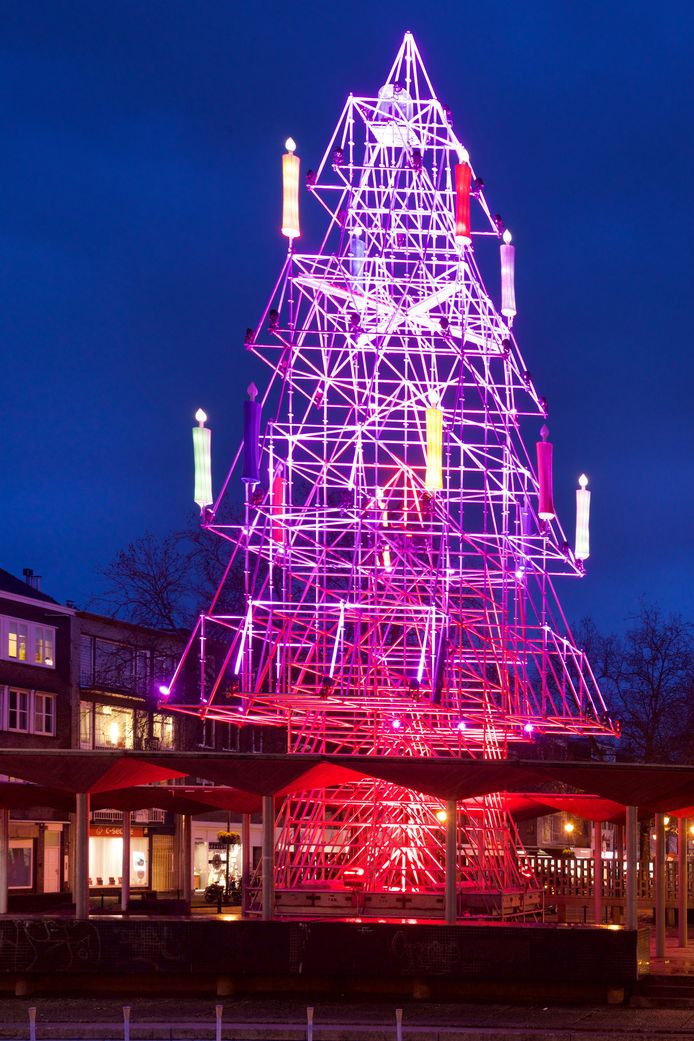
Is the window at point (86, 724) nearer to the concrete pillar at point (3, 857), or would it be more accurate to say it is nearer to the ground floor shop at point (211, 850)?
the ground floor shop at point (211, 850)

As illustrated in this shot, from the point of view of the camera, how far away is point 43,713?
6388cm

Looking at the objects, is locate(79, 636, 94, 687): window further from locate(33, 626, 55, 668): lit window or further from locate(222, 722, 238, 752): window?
locate(222, 722, 238, 752): window

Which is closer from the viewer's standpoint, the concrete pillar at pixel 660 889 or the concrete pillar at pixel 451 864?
the concrete pillar at pixel 451 864

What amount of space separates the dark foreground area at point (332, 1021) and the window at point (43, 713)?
37458mm

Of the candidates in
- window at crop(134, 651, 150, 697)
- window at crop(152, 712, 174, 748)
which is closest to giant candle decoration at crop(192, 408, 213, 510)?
window at crop(134, 651, 150, 697)

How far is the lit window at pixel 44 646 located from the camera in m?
63.8

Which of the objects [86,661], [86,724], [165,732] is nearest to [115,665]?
[86,661]

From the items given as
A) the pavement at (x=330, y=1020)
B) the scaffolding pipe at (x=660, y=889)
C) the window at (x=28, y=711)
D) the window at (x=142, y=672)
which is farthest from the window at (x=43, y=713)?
the pavement at (x=330, y=1020)

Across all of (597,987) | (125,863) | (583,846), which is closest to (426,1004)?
(597,987)

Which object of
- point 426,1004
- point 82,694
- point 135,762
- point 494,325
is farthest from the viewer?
point 82,694

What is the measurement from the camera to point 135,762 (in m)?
27.4

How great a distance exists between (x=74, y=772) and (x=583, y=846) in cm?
6236

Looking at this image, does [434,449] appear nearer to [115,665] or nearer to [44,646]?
[115,665]

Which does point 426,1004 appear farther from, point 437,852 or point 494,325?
point 494,325
